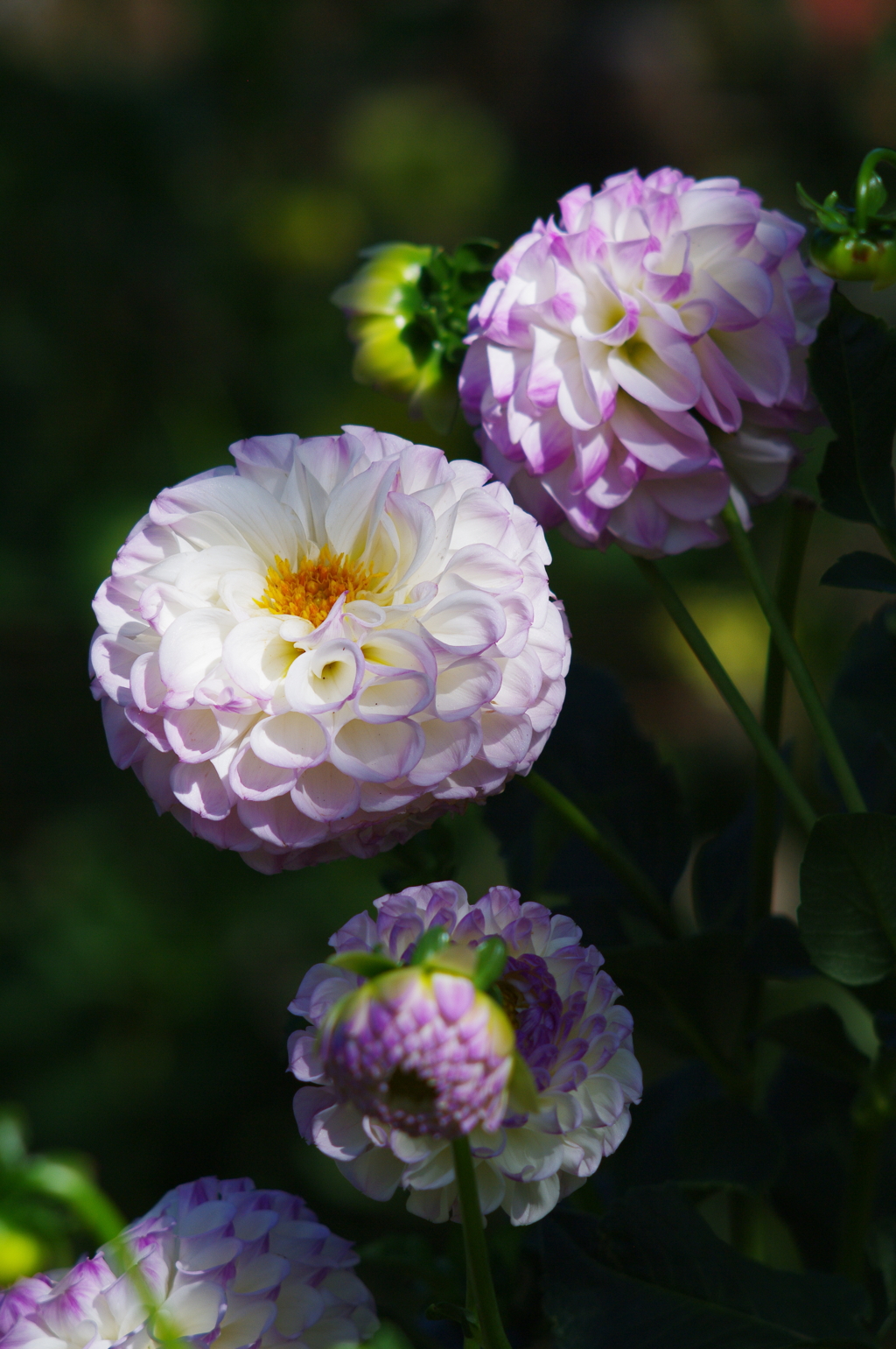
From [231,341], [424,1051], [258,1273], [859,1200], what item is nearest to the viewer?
[424,1051]

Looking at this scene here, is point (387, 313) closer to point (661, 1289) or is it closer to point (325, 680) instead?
point (325, 680)

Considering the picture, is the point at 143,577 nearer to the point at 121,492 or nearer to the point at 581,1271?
the point at 581,1271

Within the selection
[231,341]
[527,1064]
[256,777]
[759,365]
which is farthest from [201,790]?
[231,341]

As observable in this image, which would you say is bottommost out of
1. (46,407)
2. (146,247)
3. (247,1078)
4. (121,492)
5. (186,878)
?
(247,1078)

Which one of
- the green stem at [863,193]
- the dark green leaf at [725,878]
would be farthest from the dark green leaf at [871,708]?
the green stem at [863,193]

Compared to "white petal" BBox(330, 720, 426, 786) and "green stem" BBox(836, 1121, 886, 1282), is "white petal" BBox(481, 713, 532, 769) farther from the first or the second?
"green stem" BBox(836, 1121, 886, 1282)

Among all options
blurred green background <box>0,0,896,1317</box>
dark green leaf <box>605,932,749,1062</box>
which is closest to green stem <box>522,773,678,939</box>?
dark green leaf <box>605,932,749,1062</box>

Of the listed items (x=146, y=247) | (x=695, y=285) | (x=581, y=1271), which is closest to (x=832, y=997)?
(x=581, y=1271)
